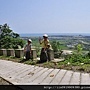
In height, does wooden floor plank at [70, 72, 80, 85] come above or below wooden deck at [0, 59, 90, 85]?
above

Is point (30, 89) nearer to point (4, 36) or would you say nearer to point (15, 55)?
point (15, 55)

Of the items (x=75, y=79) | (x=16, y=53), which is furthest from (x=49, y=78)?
(x=16, y=53)

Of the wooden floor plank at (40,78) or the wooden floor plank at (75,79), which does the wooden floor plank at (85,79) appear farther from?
the wooden floor plank at (40,78)

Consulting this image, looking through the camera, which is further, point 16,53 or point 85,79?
point 16,53

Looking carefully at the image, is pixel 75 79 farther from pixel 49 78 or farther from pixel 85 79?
pixel 49 78

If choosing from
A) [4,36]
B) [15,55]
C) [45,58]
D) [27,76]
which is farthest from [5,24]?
[27,76]

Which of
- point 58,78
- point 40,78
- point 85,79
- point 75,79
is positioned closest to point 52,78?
point 58,78

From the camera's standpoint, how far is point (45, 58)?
12.2m

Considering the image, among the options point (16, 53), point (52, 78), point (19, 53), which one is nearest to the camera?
point (52, 78)

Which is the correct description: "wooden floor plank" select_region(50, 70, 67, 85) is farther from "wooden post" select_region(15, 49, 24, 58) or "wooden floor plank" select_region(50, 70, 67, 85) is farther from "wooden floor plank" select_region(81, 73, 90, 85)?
"wooden post" select_region(15, 49, 24, 58)

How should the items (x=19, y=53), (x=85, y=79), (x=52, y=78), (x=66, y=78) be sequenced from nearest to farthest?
1. (x=85, y=79)
2. (x=66, y=78)
3. (x=52, y=78)
4. (x=19, y=53)

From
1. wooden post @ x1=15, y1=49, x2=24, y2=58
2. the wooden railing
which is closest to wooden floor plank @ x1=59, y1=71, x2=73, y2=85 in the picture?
the wooden railing

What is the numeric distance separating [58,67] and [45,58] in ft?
6.87

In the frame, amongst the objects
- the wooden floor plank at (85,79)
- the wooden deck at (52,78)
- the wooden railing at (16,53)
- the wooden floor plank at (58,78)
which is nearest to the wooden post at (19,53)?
the wooden railing at (16,53)
